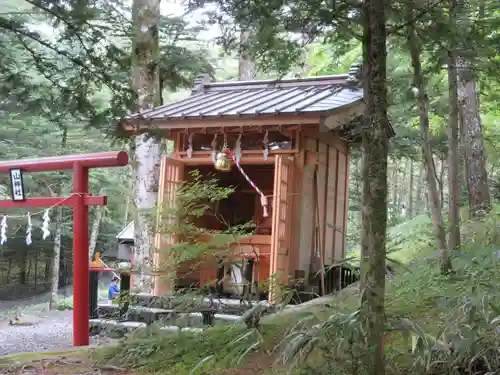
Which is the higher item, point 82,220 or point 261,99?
point 261,99

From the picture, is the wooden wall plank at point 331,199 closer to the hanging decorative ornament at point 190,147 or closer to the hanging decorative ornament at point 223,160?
the hanging decorative ornament at point 223,160

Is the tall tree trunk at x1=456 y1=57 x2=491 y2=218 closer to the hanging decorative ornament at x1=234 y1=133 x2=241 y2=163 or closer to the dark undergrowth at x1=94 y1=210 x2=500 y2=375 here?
the hanging decorative ornament at x1=234 y1=133 x2=241 y2=163

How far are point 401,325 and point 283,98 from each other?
5.76 m

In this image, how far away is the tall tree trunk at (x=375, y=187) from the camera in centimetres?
276

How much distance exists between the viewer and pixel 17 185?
21.1 ft

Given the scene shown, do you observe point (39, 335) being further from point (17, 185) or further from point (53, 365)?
point (53, 365)

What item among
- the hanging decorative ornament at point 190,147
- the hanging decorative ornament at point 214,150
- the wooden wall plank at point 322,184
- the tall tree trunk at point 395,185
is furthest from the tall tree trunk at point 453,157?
the tall tree trunk at point 395,185

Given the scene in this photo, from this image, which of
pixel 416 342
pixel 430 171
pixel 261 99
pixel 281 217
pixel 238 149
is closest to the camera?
pixel 416 342

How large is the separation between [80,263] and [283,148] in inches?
133

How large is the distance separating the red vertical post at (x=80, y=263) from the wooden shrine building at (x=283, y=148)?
95 centimetres

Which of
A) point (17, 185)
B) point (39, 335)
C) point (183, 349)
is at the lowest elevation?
point (39, 335)

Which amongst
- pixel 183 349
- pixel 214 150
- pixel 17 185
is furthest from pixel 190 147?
pixel 183 349

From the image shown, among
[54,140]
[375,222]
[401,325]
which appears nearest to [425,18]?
[375,222]

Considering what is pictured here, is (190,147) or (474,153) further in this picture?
(474,153)
